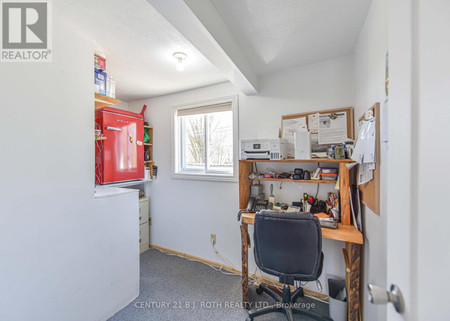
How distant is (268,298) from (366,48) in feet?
7.71

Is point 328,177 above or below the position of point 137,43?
below

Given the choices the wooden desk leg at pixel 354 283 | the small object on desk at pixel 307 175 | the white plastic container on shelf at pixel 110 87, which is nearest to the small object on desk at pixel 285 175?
the small object on desk at pixel 307 175

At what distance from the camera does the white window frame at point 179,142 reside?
91.5 inches

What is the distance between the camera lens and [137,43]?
1530mm

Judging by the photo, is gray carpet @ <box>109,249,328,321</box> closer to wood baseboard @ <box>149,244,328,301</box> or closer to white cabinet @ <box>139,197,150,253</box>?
wood baseboard @ <box>149,244,328,301</box>

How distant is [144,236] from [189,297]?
4.61 ft

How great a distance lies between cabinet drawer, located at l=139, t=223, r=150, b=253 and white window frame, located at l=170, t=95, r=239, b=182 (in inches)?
38.7

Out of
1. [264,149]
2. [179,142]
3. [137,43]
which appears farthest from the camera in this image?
[179,142]

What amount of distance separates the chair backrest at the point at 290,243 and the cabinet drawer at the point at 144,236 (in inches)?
86.6

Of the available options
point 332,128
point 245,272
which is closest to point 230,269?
point 245,272

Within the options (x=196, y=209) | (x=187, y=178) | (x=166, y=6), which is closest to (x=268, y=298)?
(x=196, y=209)

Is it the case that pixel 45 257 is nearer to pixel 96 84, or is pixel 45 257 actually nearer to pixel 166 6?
pixel 96 84

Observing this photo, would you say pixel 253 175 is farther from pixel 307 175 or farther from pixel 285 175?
pixel 307 175

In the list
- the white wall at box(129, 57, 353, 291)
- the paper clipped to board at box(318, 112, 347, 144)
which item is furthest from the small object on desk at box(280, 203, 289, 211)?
the paper clipped to board at box(318, 112, 347, 144)
